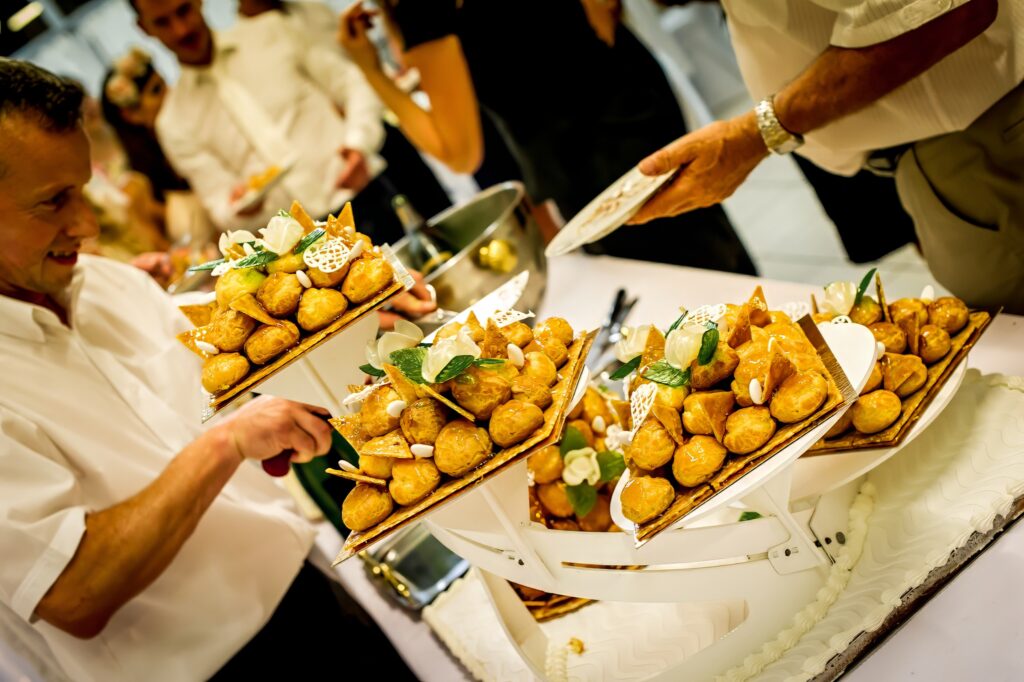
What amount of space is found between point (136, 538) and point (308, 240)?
25.3 inches

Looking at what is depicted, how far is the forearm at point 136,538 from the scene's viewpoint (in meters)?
1.25

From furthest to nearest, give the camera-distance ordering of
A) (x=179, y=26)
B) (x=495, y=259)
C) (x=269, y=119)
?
(x=269, y=119), (x=179, y=26), (x=495, y=259)

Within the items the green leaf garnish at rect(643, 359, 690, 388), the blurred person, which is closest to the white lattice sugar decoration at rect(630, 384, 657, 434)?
the green leaf garnish at rect(643, 359, 690, 388)

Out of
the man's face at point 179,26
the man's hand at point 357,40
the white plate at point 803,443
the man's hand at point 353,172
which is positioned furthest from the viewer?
the man's hand at point 353,172

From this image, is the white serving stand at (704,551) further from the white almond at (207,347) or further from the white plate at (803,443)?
the white almond at (207,347)

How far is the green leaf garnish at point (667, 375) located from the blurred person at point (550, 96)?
1.32 m

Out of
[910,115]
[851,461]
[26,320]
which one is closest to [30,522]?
[26,320]

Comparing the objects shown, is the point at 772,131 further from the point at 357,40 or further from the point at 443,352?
the point at 357,40

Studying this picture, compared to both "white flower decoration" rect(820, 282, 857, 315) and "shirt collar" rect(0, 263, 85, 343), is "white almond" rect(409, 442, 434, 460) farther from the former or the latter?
"shirt collar" rect(0, 263, 85, 343)

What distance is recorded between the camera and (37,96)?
132 cm

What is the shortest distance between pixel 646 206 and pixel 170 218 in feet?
11.2

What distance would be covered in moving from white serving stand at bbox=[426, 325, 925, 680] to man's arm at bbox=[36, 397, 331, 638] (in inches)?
16.4

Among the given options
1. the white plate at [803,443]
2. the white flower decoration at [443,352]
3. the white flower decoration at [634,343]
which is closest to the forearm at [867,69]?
the white plate at [803,443]

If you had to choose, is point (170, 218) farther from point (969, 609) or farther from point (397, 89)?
point (969, 609)
